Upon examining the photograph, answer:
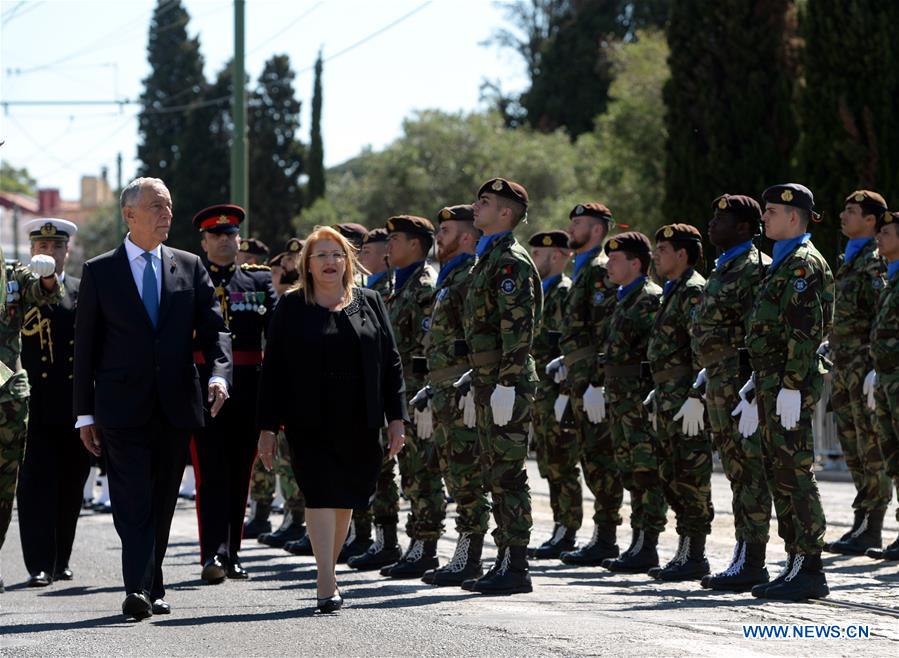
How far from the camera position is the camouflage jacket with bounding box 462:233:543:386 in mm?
9422

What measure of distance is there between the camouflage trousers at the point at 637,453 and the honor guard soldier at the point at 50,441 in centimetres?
361

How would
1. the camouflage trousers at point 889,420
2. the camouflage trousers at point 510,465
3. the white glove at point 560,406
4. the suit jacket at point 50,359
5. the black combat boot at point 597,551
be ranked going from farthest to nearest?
the white glove at point 560,406 → the black combat boot at point 597,551 → the camouflage trousers at point 889,420 → the suit jacket at point 50,359 → the camouflage trousers at point 510,465

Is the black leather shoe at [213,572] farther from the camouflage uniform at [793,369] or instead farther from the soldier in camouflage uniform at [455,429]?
the camouflage uniform at [793,369]

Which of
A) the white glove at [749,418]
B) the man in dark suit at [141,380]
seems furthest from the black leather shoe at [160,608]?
the white glove at [749,418]

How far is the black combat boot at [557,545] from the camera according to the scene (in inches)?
466

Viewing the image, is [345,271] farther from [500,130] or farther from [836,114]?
[500,130]

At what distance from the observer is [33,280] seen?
9.98 m

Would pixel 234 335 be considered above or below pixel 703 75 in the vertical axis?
below

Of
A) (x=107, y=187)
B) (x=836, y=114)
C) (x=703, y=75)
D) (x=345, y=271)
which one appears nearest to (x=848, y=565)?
(x=345, y=271)

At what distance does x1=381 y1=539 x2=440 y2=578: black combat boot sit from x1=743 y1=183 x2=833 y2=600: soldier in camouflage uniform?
7.78 ft

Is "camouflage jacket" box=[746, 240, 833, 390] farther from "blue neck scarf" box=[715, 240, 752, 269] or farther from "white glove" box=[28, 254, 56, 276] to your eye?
"white glove" box=[28, 254, 56, 276]

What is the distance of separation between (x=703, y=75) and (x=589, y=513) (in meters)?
15.4

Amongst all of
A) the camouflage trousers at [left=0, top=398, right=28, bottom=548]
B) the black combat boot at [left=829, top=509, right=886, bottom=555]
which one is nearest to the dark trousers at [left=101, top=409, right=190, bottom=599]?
the camouflage trousers at [left=0, top=398, right=28, bottom=548]

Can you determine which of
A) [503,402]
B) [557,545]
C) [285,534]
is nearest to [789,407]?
[503,402]
